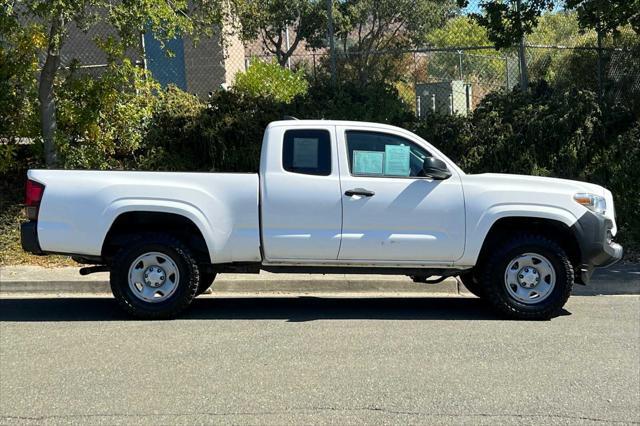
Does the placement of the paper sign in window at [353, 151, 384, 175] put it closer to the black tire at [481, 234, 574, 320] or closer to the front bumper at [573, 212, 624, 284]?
the black tire at [481, 234, 574, 320]

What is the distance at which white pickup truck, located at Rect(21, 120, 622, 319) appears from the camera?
6922 mm

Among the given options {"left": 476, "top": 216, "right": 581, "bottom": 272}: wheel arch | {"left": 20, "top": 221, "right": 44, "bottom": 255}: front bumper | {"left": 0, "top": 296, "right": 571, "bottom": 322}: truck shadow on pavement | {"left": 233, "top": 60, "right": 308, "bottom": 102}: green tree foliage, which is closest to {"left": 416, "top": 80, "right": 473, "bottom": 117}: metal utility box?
{"left": 233, "top": 60, "right": 308, "bottom": 102}: green tree foliage

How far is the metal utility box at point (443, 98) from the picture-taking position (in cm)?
1338

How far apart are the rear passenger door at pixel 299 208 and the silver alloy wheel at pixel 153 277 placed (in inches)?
37.8

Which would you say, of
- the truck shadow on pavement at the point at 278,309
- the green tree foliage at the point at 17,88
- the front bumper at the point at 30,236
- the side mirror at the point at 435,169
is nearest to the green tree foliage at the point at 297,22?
the green tree foliage at the point at 17,88

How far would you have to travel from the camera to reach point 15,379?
5414mm

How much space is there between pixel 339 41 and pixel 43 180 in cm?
2375

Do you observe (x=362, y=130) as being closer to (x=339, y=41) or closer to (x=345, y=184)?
(x=345, y=184)

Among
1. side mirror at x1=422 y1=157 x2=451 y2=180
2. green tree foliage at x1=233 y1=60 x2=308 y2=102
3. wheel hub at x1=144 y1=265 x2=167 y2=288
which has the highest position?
green tree foliage at x1=233 y1=60 x2=308 y2=102

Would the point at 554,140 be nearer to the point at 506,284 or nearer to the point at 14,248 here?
the point at 506,284

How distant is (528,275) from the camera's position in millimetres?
7148

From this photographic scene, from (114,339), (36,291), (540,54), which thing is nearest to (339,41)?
(540,54)

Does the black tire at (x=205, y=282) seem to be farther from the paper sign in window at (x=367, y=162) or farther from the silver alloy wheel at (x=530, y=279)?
the silver alloy wheel at (x=530, y=279)

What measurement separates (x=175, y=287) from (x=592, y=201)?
13.7 feet
